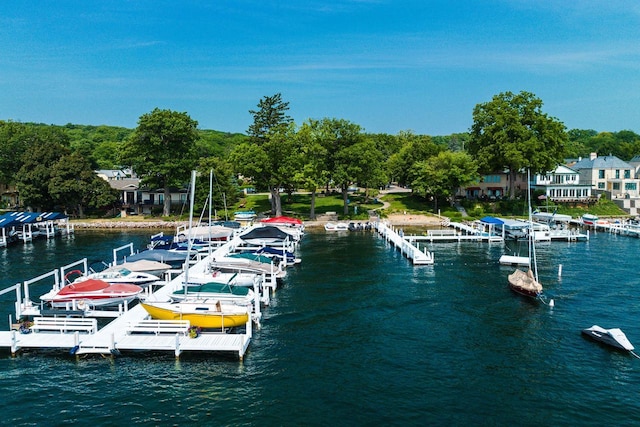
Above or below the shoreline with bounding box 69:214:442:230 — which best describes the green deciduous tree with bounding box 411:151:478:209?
above

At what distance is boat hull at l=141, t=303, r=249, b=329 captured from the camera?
3142 cm

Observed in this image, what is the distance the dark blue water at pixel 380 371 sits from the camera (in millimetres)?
22734

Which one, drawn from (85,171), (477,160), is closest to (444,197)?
(477,160)

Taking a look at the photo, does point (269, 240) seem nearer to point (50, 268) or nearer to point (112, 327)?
point (50, 268)

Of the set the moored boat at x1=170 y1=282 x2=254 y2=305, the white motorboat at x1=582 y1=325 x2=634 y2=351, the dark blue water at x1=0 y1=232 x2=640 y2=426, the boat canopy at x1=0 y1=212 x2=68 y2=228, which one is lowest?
the dark blue water at x1=0 y1=232 x2=640 y2=426

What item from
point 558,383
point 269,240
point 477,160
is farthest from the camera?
point 477,160

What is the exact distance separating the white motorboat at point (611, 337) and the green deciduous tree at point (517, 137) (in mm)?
64850

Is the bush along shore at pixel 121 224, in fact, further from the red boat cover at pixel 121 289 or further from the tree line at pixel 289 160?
the red boat cover at pixel 121 289

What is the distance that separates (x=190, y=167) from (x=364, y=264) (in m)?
49.2

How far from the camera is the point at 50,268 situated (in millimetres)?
52188

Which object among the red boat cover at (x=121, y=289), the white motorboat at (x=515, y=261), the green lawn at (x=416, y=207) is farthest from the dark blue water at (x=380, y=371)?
the green lawn at (x=416, y=207)

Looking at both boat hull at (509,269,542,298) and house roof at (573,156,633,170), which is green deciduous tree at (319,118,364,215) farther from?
house roof at (573,156,633,170)

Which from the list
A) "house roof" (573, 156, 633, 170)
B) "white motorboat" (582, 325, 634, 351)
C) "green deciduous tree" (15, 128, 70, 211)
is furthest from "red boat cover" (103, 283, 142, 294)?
"house roof" (573, 156, 633, 170)

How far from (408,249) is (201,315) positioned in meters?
33.1
